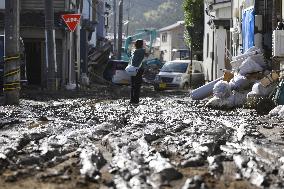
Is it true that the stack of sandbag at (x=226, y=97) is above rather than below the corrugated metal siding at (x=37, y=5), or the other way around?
below

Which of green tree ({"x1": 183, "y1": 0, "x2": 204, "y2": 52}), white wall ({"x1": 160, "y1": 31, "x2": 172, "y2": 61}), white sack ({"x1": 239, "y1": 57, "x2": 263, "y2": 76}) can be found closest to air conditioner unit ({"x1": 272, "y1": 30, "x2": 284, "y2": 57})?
white sack ({"x1": 239, "y1": 57, "x2": 263, "y2": 76})

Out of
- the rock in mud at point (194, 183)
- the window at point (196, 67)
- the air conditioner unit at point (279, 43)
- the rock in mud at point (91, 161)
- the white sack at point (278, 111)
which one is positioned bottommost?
the rock in mud at point (91, 161)

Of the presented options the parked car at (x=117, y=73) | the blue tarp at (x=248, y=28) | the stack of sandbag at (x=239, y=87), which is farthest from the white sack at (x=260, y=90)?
the parked car at (x=117, y=73)

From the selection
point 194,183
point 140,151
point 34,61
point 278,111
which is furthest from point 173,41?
point 194,183

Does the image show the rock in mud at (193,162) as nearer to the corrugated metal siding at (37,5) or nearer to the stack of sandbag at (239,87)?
the stack of sandbag at (239,87)

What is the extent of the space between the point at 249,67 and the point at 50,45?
976cm

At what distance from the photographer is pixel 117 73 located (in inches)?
1399

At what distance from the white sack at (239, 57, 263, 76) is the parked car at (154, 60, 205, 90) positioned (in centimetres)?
1354

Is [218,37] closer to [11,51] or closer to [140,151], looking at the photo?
[11,51]

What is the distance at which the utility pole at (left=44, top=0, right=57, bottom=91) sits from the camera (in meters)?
23.0

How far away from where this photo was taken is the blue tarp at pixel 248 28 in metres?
21.3

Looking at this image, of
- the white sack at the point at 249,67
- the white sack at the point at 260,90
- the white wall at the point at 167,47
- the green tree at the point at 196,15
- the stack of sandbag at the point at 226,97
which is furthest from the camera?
the white wall at the point at 167,47

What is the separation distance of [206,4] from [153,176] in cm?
3297

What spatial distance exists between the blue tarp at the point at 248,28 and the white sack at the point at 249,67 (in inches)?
207
